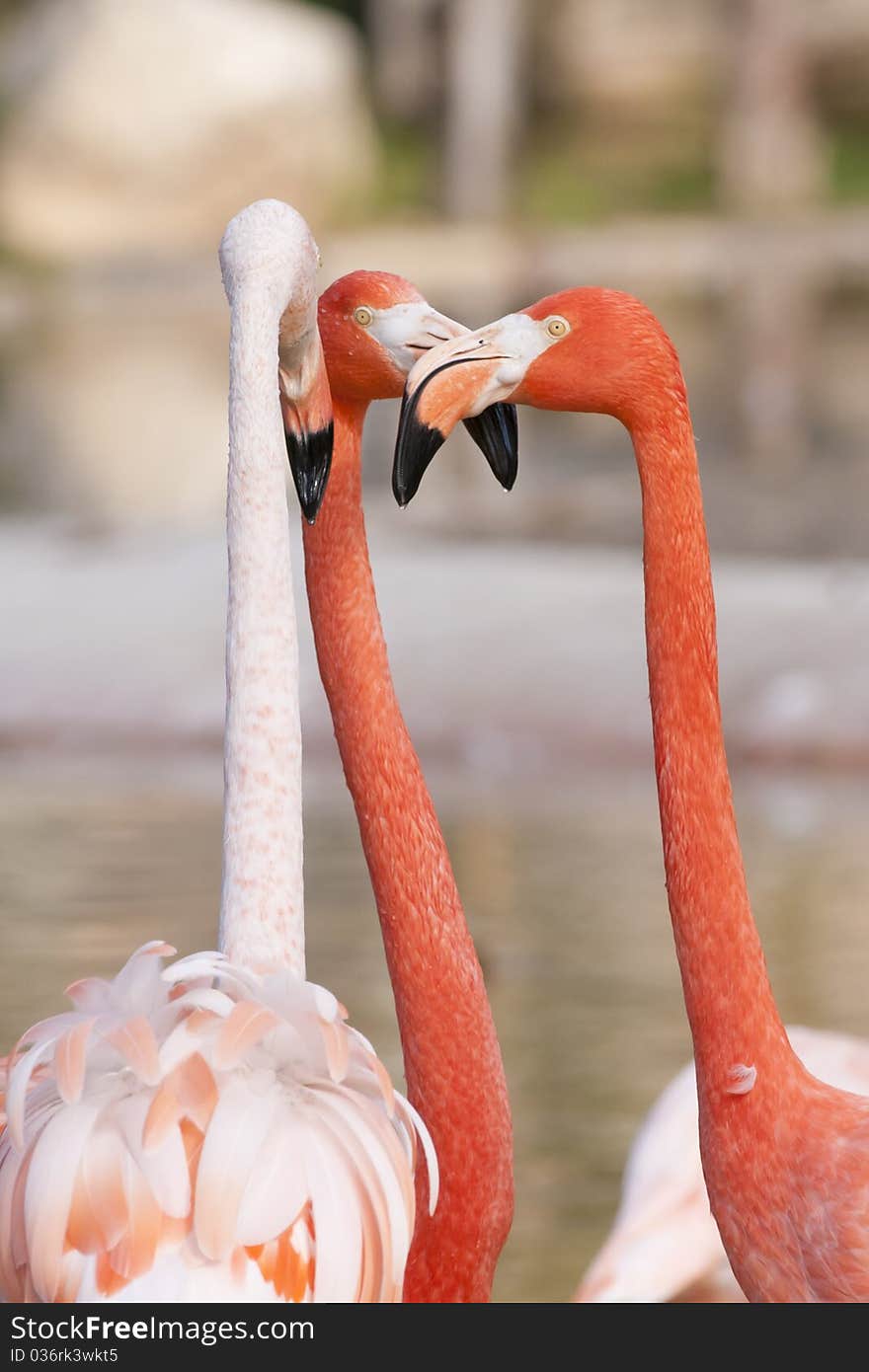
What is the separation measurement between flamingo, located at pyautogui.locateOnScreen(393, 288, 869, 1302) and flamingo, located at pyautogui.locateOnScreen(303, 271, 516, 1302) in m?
0.11

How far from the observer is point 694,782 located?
2529 mm

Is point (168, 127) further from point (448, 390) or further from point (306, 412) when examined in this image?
point (448, 390)

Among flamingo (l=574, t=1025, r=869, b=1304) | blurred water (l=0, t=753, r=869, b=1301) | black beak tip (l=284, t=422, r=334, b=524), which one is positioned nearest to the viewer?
black beak tip (l=284, t=422, r=334, b=524)

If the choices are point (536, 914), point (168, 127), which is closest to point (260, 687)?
point (536, 914)

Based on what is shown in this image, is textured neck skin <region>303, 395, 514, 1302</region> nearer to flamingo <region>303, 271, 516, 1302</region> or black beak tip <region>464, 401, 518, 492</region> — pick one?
flamingo <region>303, 271, 516, 1302</region>

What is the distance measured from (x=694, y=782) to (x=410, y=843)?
33cm

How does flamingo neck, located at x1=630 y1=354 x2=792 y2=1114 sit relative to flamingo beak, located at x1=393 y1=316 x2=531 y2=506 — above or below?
below

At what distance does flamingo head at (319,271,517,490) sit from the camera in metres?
2.61

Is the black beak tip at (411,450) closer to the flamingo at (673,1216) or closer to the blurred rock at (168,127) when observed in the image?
the flamingo at (673,1216)

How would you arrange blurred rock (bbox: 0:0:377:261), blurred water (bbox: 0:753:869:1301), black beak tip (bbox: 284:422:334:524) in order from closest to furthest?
black beak tip (bbox: 284:422:334:524) → blurred water (bbox: 0:753:869:1301) → blurred rock (bbox: 0:0:377:261)

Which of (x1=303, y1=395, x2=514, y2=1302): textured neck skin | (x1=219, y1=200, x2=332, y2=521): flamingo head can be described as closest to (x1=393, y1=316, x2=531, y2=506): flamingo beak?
(x1=219, y1=200, x2=332, y2=521): flamingo head

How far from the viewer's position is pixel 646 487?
2508 mm

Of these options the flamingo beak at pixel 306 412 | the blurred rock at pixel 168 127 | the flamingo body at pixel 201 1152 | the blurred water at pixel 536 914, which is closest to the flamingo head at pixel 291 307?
the flamingo beak at pixel 306 412
